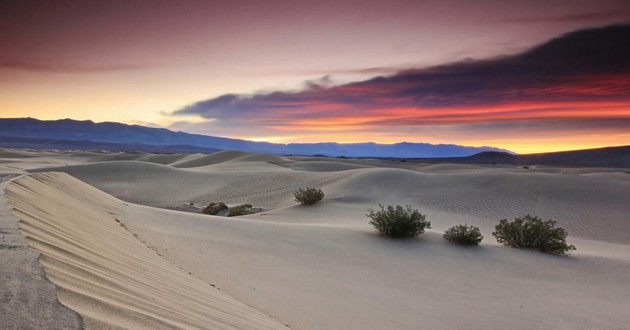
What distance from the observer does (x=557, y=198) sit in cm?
1820

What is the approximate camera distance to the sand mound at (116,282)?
2500 millimetres

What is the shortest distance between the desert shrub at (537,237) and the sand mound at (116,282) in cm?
732

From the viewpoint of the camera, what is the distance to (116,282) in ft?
10.3

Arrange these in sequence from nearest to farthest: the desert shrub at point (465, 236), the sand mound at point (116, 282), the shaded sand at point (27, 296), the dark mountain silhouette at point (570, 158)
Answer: the shaded sand at point (27, 296) < the sand mound at point (116, 282) < the desert shrub at point (465, 236) < the dark mountain silhouette at point (570, 158)

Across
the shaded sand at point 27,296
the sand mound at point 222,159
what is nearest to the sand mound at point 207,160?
the sand mound at point 222,159

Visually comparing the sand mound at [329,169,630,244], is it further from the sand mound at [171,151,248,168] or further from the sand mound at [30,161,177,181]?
the sand mound at [171,151,248,168]

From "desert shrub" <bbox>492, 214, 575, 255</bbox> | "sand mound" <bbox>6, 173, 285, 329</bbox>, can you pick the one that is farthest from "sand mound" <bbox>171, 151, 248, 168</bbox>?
"sand mound" <bbox>6, 173, 285, 329</bbox>

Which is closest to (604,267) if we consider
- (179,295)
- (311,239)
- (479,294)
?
(479,294)

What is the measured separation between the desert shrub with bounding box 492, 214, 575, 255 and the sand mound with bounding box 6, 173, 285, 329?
7.32 metres

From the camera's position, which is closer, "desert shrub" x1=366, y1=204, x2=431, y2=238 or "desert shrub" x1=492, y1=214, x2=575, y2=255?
"desert shrub" x1=492, y1=214, x2=575, y2=255

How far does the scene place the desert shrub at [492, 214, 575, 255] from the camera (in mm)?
9195

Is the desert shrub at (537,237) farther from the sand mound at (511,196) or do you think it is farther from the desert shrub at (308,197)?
the desert shrub at (308,197)

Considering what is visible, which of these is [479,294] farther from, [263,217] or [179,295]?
[263,217]

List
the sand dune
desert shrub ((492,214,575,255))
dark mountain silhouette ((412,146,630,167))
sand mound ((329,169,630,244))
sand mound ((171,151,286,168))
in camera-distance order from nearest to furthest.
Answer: desert shrub ((492,214,575,255)) → sand mound ((329,169,630,244)) → the sand dune → sand mound ((171,151,286,168)) → dark mountain silhouette ((412,146,630,167))
